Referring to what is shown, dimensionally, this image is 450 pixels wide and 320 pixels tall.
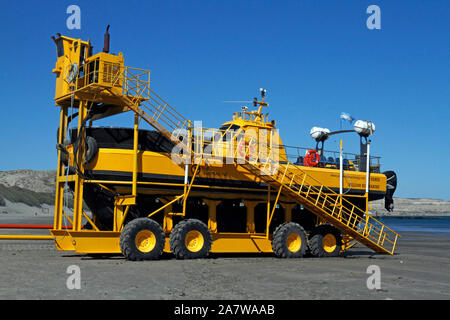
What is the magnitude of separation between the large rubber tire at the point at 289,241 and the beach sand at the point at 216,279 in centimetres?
101

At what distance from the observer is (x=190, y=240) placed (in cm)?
2166

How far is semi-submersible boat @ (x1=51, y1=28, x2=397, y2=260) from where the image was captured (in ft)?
68.6

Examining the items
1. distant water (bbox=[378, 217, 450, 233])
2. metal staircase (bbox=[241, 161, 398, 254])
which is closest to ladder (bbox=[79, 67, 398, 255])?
metal staircase (bbox=[241, 161, 398, 254])

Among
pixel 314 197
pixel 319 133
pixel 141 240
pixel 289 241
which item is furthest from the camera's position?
pixel 319 133

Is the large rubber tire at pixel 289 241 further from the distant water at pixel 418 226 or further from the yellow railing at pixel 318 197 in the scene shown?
the distant water at pixel 418 226

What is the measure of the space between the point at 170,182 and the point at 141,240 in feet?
9.27

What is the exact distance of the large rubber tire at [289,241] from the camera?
2359 cm

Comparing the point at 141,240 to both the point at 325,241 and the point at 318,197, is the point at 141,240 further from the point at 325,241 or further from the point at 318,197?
the point at 325,241

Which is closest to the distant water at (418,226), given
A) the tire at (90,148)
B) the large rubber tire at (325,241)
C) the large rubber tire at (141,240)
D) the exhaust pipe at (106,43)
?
the large rubber tire at (325,241)

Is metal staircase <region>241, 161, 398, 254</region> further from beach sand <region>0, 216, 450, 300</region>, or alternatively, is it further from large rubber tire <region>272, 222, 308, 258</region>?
beach sand <region>0, 216, 450, 300</region>

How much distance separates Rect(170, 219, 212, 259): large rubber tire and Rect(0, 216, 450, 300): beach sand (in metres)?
0.46

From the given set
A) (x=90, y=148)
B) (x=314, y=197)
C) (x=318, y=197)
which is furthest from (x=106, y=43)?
(x=314, y=197)

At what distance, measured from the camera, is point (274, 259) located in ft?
75.6
